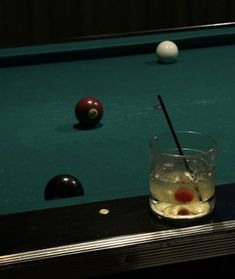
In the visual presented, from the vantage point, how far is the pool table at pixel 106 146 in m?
1.26

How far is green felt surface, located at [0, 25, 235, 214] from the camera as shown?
5.38 feet

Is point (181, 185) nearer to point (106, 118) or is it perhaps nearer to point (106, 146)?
point (106, 146)

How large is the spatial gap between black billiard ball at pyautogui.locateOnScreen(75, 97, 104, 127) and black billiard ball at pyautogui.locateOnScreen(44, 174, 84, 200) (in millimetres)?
540

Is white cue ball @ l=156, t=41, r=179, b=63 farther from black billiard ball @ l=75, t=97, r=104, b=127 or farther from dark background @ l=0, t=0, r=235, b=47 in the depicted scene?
dark background @ l=0, t=0, r=235, b=47

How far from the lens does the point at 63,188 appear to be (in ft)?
4.81

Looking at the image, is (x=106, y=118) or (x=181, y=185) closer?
(x=181, y=185)

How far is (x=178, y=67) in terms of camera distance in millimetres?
2799

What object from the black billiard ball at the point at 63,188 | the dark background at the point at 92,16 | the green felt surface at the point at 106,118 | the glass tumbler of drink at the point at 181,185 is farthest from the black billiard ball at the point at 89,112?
the dark background at the point at 92,16

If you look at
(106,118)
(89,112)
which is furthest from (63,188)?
(106,118)

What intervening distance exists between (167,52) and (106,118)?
2.37 feet

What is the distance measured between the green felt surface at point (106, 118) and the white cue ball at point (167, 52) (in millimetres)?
42

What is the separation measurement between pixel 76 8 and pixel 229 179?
3.54m

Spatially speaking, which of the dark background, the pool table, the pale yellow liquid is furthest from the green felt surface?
the dark background

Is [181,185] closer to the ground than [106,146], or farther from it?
farther from it
